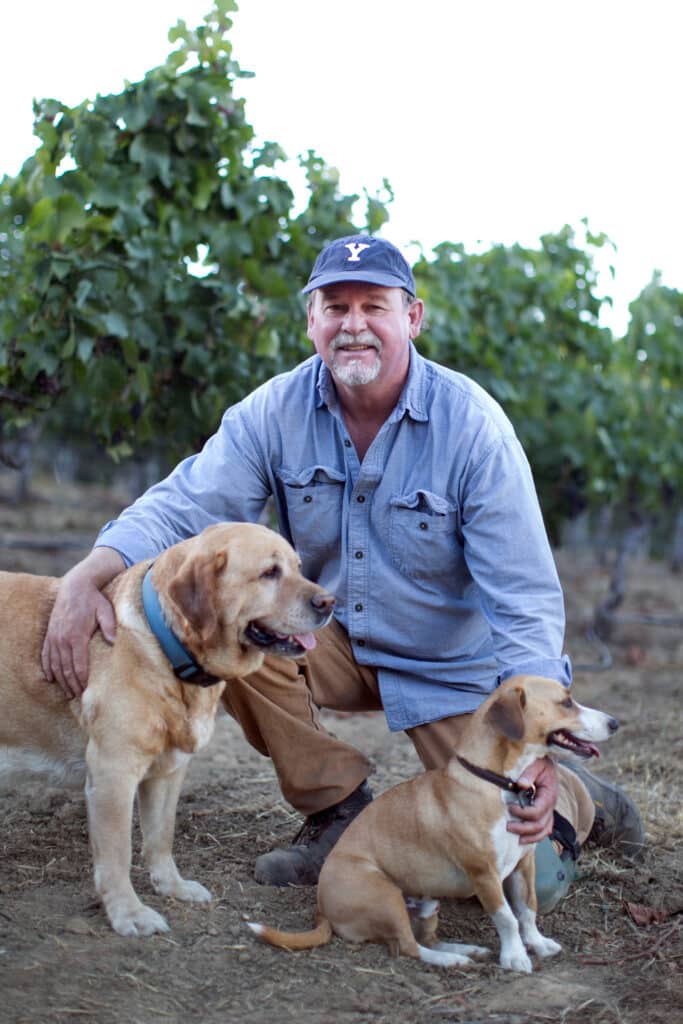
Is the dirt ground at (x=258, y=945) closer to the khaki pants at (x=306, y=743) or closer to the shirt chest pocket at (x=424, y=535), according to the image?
the khaki pants at (x=306, y=743)

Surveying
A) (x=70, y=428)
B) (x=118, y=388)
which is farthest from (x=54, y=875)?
(x=70, y=428)

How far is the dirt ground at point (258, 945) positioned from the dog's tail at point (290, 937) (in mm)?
30

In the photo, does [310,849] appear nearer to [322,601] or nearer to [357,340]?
[322,601]

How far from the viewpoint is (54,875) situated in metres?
3.95

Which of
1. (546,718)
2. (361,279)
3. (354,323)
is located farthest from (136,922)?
(361,279)

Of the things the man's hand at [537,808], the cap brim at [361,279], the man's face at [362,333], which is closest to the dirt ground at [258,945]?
the man's hand at [537,808]

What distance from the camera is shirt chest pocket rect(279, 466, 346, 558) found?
14.3 feet

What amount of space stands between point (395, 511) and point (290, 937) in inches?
60.8

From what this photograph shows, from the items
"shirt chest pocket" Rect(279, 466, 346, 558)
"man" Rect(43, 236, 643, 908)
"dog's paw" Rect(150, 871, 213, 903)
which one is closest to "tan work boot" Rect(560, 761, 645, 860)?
"man" Rect(43, 236, 643, 908)

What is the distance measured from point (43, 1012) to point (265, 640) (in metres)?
1.25

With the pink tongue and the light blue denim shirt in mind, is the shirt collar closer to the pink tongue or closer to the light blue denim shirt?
the light blue denim shirt

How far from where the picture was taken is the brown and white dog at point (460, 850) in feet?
11.2

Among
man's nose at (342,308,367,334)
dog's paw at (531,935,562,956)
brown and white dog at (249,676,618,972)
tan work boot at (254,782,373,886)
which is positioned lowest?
dog's paw at (531,935,562,956)

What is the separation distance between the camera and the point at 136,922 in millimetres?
3475
